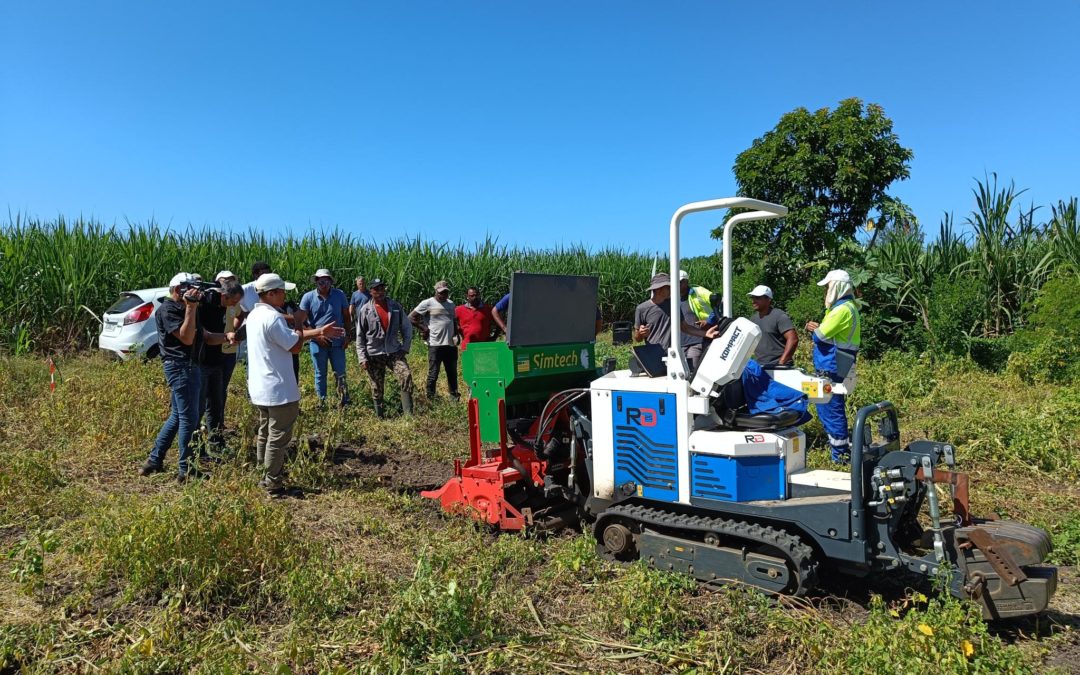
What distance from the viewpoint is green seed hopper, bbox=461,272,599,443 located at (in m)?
5.05

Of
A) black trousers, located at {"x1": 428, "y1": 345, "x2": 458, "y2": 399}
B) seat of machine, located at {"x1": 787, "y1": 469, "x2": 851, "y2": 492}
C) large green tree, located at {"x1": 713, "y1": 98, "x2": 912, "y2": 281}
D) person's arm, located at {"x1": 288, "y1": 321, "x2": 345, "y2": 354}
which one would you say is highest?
large green tree, located at {"x1": 713, "y1": 98, "x2": 912, "y2": 281}

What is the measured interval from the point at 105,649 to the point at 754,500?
3.60 m

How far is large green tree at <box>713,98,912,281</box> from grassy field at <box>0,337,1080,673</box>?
10949 mm

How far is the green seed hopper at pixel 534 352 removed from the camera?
5.05 m

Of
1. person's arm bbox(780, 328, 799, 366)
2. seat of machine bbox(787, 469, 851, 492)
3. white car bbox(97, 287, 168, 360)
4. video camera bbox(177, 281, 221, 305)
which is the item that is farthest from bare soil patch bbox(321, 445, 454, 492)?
white car bbox(97, 287, 168, 360)

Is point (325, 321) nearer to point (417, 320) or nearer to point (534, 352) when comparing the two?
point (417, 320)

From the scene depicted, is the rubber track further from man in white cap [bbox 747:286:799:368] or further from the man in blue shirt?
the man in blue shirt

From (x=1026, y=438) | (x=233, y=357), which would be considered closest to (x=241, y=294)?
(x=233, y=357)

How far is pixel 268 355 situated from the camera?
19.1 feet

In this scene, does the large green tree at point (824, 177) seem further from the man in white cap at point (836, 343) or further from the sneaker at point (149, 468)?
the sneaker at point (149, 468)

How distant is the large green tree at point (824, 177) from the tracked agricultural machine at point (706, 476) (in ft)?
40.1

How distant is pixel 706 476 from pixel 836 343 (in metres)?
3.25

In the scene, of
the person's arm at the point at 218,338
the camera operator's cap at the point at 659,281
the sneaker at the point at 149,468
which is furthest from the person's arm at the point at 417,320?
the camera operator's cap at the point at 659,281

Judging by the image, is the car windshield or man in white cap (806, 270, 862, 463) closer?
man in white cap (806, 270, 862, 463)
